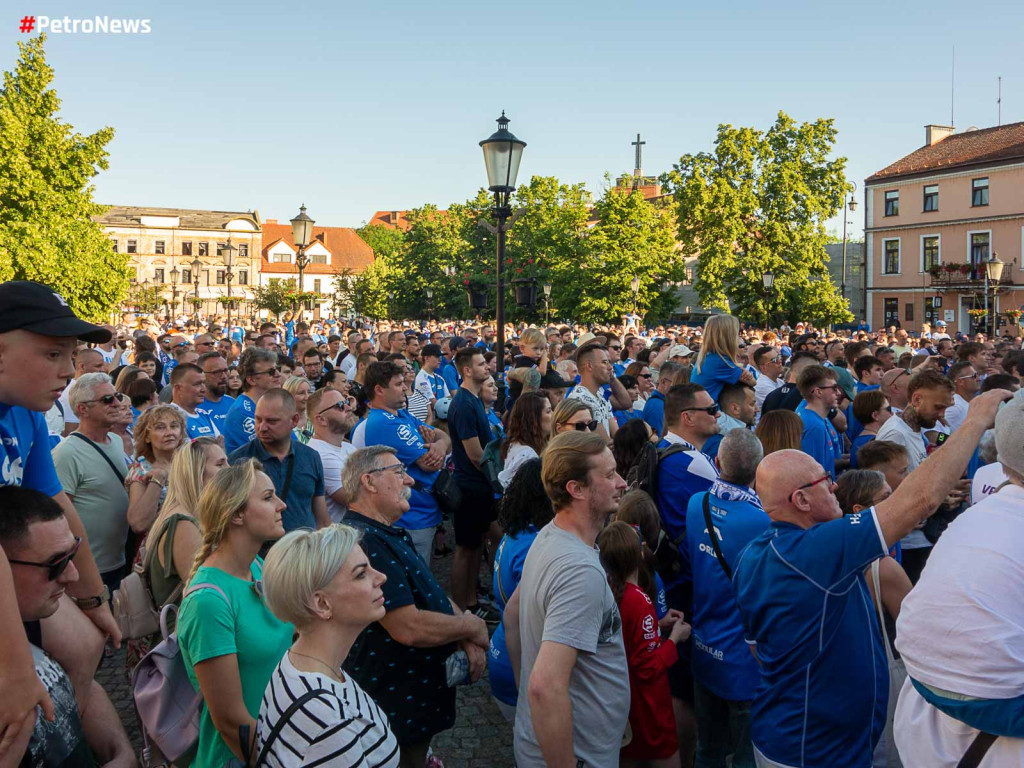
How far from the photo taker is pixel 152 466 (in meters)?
4.98

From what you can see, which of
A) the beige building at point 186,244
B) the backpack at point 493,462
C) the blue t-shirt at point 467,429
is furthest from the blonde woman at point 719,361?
the beige building at point 186,244

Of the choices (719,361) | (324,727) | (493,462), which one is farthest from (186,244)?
(324,727)

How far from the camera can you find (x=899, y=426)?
20.3 feet

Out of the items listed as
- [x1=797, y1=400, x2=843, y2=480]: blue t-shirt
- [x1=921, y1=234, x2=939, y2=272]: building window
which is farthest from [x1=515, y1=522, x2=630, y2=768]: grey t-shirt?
[x1=921, y1=234, x2=939, y2=272]: building window

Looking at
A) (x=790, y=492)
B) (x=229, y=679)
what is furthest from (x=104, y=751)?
(x=790, y=492)

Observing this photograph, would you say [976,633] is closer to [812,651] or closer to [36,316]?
[812,651]

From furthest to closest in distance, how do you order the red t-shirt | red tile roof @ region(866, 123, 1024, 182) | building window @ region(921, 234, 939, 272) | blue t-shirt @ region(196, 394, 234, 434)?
1. building window @ region(921, 234, 939, 272)
2. red tile roof @ region(866, 123, 1024, 182)
3. blue t-shirt @ region(196, 394, 234, 434)
4. the red t-shirt

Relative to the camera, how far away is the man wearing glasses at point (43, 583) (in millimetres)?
2273

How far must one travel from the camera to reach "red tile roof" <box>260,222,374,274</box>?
Result: 341 ft

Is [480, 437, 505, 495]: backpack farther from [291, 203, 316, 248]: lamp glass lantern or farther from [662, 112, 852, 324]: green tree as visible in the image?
[662, 112, 852, 324]: green tree

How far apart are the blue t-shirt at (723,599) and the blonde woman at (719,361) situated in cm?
275

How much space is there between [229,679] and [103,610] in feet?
1.69

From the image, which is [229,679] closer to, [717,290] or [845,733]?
[845,733]

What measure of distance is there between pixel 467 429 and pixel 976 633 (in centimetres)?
493
